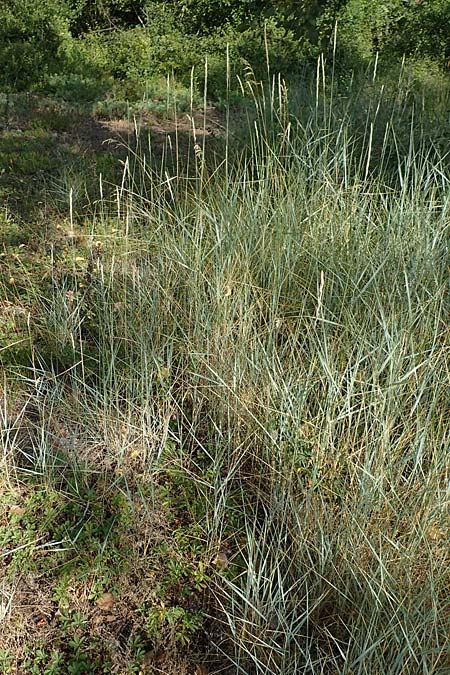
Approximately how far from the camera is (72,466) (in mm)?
2252

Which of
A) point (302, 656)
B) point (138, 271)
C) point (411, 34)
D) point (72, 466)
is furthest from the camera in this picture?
point (411, 34)

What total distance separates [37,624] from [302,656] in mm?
779

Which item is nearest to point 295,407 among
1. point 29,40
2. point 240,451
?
point 240,451

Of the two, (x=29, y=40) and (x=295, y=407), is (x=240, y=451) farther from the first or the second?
(x=29, y=40)

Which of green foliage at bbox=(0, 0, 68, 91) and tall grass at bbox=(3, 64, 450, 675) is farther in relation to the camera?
green foliage at bbox=(0, 0, 68, 91)

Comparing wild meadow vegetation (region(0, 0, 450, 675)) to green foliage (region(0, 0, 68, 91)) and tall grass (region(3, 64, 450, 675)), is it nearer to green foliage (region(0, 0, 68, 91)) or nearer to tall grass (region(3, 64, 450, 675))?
tall grass (region(3, 64, 450, 675))

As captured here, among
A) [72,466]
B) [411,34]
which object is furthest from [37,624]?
[411,34]

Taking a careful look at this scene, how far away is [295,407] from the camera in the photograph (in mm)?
2176

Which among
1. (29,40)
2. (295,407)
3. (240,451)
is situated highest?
(29,40)

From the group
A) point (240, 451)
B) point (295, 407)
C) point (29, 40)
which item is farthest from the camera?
point (29, 40)

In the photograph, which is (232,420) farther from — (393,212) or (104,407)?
(393,212)

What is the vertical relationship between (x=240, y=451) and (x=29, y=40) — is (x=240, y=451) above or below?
below

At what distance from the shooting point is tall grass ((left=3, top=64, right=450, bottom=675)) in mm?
1761

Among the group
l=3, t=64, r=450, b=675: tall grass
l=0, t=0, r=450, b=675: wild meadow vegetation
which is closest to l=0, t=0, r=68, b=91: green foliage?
l=0, t=0, r=450, b=675: wild meadow vegetation
